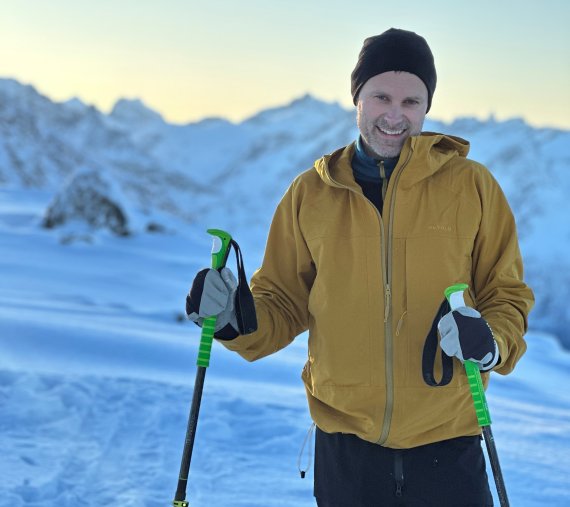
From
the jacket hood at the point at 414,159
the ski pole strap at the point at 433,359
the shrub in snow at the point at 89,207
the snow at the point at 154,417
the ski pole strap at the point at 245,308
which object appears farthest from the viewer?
the shrub in snow at the point at 89,207

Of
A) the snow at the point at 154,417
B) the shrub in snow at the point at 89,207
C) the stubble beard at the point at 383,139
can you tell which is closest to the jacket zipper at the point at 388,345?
the stubble beard at the point at 383,139

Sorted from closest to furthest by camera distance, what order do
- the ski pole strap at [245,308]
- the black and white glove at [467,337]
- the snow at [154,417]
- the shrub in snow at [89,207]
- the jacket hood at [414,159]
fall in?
1. the black and white glove at [467,337]
2. the jacket hood at [414,159]
3. the ski pole strap at [245,308]
4. the snow at [154,417]
5. the shrub in snow at [89,207]

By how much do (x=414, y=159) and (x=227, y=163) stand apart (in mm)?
159213

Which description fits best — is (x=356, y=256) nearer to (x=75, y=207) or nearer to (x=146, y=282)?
(x=146, y=282)

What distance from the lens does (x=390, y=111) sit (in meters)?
2.37

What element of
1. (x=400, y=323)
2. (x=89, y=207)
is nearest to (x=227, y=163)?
(x=89, y=207)

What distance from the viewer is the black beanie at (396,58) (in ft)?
8.01

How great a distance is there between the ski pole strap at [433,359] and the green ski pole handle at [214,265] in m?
0.67

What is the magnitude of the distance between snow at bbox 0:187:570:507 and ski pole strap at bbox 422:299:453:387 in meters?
1.88

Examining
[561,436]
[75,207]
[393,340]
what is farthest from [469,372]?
[75,207]

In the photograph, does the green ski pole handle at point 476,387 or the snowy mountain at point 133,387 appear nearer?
the green ski pole handle at point 476,387

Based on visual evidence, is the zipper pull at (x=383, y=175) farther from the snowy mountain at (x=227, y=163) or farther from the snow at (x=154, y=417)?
the snowy mountain at (x=227, y=163)

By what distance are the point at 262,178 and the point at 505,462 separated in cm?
14275

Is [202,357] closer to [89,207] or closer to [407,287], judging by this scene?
[407,287]
